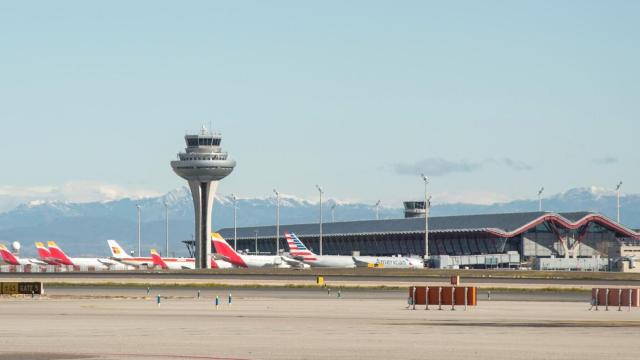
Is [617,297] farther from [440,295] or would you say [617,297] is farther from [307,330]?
[307,330]

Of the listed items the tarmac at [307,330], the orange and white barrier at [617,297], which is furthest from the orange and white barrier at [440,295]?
the orange and white barrier at [617,297]

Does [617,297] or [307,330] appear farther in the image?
[617,297]

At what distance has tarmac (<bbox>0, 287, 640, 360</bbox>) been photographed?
39.2m

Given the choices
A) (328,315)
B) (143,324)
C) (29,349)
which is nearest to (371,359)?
(29,349)

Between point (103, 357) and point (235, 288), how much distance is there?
77.1 m

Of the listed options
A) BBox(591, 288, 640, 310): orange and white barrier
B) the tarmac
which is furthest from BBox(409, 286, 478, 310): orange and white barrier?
BBox(591, 288, 640, 310): orange and white barrier

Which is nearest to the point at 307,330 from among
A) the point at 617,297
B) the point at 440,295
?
the point at 440,295

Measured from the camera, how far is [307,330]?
50281 mm

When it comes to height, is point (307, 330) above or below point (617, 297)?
below

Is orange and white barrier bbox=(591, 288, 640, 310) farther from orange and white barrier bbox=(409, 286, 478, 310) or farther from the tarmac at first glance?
orange and white barrier bbox=(409, 286, 478, 310)

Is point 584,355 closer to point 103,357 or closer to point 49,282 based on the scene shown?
point 103,357

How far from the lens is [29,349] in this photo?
1578 inches

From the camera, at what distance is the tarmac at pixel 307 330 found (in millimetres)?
39156

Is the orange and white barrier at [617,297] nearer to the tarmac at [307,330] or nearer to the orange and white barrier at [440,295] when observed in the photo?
the tarmac at [307,330]
